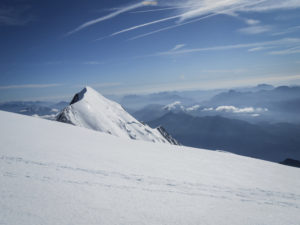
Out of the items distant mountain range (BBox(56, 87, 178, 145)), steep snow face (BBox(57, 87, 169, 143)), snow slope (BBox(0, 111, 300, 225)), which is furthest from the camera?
steep snow face (BBox(57, 87, 169, 143))

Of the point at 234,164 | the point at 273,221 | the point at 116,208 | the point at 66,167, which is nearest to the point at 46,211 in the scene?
the point at 116,208

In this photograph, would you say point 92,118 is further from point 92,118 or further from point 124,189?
point 124,189

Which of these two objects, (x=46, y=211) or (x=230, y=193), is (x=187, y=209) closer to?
(x=230, y=193)

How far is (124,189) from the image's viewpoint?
6812 mm

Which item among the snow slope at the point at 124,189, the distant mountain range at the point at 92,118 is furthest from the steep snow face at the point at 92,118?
the snow slope at the point at 124,189

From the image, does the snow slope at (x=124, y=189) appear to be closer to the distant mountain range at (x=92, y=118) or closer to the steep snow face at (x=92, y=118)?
the distant mountain range at (x=92, y=118)

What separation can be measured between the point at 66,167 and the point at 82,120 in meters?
59.4

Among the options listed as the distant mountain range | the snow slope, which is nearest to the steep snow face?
the distant mountain range

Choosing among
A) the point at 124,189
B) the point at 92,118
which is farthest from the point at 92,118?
the point at 124,189

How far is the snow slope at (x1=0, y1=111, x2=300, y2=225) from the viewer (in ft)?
16.6

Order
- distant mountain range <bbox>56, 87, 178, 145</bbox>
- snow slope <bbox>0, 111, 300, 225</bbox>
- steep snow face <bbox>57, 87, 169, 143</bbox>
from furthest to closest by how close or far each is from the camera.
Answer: steep snow face <bbox>57, 87, 169, 143</bbox>, distant mountain range <bbox>56, 87, 178, 145</bbox>, snow slope <bbox>0, 111, 300, 225</bbox>

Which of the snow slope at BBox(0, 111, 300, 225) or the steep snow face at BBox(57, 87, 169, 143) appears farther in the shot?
the steep snow face at BBox(57, 87, 169, 143)

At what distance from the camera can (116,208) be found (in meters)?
5.44

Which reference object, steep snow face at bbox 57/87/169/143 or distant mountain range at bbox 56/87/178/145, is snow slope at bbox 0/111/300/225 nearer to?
distant mountain range at bbox 56/87/178/145
